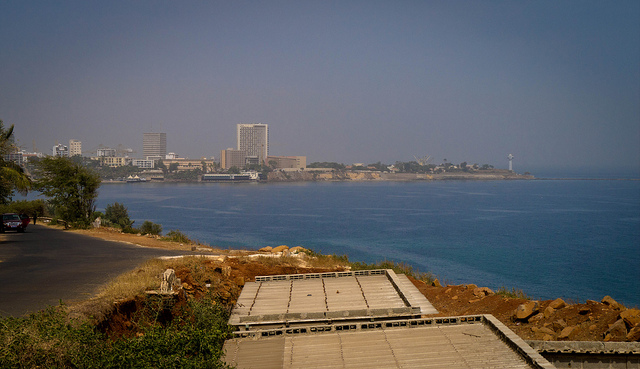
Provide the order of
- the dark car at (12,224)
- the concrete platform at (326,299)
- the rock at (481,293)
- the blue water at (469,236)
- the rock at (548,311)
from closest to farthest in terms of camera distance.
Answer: the concrete platform at (326,299)
the rock at (548,311)
the rock at (481,293)
the dark car at (12,224)
the blue water at (469,236)

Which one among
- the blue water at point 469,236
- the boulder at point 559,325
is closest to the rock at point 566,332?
the boulder at point 559,325

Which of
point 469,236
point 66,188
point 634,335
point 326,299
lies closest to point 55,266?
point 326,299

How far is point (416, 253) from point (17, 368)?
43.9 metres

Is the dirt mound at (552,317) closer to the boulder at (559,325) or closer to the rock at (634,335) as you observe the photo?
the boulder at (559,325)

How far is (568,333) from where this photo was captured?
1039cm

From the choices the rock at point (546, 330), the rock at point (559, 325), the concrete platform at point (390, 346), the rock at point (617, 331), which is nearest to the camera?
the concrete platform at point (390, 346)

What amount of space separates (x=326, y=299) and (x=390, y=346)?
3.03 m

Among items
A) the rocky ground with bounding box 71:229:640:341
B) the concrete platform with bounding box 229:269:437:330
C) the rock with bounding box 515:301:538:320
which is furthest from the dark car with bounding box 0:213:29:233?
the rock with bounding box 515:301:538:320

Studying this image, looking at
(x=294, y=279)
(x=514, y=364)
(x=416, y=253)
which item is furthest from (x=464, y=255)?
(x=514, y=364)

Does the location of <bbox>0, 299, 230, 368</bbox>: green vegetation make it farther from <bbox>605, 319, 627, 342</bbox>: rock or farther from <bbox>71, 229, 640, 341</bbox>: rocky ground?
<bbox>605, 319, 627, 342</bbox>: rock

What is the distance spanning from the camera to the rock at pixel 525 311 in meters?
11.8

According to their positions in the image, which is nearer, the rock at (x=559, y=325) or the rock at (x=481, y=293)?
the rock at (x=559, y=325)

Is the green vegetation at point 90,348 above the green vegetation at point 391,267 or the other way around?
above

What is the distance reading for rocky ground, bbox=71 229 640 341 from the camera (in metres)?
10.3
